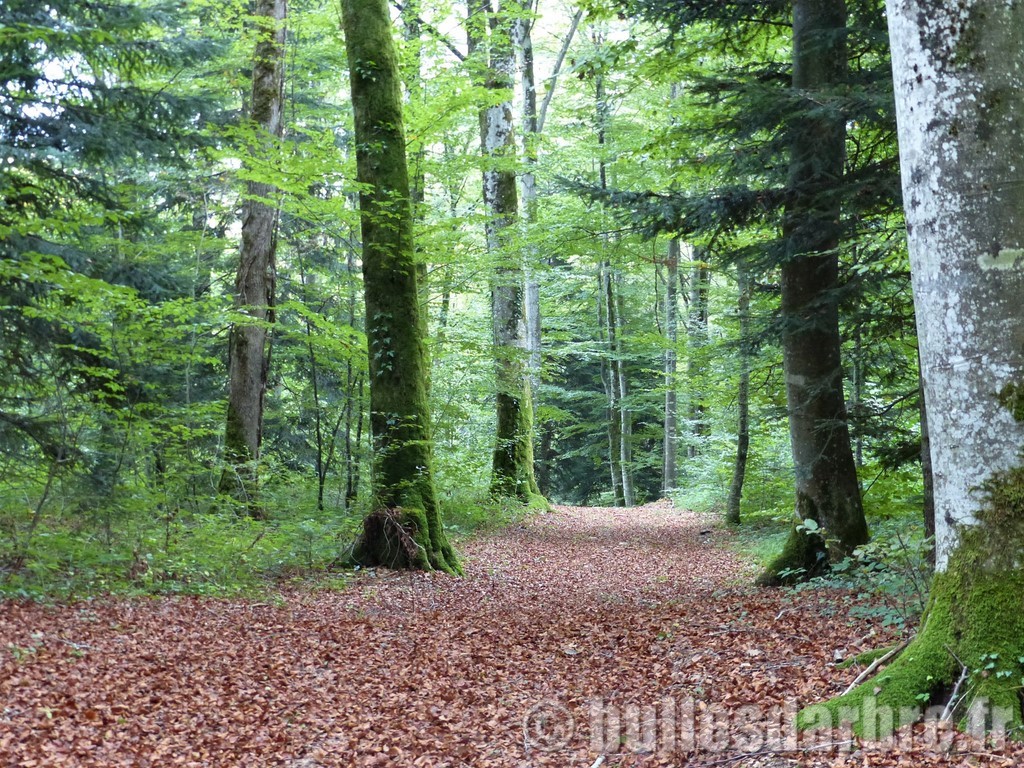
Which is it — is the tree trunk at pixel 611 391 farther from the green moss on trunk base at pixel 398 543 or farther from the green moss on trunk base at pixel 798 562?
the green moss on trunk base at pixel 798 562

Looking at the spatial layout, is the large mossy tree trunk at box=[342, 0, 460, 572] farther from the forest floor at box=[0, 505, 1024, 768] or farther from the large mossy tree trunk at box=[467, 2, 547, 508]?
the large mossy tree trunk at box=[467, 2, 547, 508]

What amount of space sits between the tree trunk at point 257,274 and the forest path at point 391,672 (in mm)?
4385

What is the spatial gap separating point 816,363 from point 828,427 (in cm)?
64

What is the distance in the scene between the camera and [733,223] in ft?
25.7

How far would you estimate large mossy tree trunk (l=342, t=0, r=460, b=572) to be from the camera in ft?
30.2

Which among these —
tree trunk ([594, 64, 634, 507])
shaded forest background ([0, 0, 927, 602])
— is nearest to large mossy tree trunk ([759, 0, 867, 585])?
shaded forest background ([0, 0, 927, 602])

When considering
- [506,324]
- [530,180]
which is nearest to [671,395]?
[530,180]

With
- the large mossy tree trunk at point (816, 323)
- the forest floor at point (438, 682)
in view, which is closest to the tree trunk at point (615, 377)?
the large mossy tree trunk at point (816, 323)

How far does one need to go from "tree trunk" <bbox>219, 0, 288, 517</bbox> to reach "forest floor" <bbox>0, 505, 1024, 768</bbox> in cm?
435

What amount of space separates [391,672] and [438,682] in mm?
421

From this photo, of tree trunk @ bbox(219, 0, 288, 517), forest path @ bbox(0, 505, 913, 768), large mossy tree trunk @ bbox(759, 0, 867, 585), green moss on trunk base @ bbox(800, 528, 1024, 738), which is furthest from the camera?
tree trunk @ bbox(219, 0, 288, 517)

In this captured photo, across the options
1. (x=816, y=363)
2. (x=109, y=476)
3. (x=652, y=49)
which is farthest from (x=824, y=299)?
(x=109, y=476)

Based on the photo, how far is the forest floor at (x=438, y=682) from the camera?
3.77m

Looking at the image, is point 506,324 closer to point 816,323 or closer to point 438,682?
point 816,323
